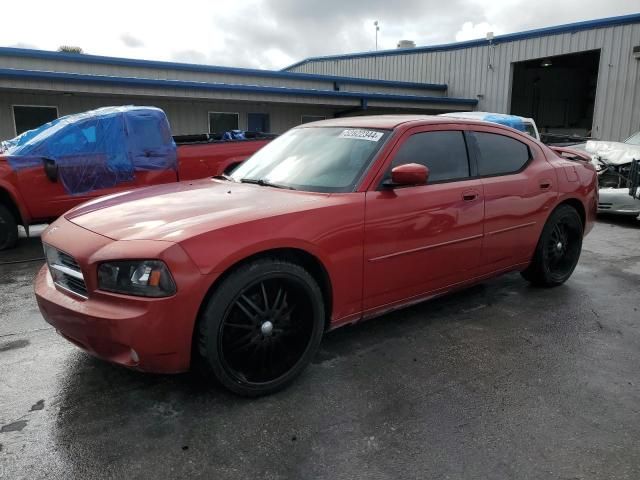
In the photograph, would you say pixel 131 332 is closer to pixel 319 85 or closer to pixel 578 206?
pixel 578 206

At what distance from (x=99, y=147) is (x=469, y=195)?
5334mm

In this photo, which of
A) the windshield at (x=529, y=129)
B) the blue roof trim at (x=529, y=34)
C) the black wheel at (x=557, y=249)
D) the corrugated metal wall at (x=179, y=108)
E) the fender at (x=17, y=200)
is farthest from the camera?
the blue roof trim at (x=529, y=34)

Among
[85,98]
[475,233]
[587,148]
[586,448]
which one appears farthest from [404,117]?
[85,98]

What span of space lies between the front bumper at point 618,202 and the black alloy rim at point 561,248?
439 cm

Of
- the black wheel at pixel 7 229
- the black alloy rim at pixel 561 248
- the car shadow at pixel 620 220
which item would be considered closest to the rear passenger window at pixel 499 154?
the black alloy rim at pixel 561 248

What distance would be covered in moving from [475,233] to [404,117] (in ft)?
3.49

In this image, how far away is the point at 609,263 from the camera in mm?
5953

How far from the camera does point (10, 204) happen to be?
6.63 metres

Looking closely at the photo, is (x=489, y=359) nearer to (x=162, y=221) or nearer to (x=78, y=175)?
(x=162, y=221)

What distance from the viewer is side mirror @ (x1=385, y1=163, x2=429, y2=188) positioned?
3199 mm

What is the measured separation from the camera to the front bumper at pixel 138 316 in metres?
2.45

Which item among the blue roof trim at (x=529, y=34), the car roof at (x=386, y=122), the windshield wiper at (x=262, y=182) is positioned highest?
the blue roof trim at (x=529, y=34)

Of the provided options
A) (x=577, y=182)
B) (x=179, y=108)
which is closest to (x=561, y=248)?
(x=577, y=182)

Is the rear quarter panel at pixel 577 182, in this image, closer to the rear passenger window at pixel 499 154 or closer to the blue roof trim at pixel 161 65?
the rear passenger window at pixel 499 154
